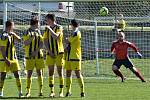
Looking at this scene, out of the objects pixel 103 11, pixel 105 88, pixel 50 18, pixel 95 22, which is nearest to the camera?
pixel 50 18

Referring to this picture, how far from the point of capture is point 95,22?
77.9 feet

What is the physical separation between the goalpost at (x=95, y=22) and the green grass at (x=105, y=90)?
3.04 metres

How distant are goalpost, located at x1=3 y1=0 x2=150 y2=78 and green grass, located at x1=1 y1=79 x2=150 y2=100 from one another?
3.04 meters

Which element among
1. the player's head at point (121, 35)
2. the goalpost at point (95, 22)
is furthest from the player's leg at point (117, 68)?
the goalpost at point (95, 22)

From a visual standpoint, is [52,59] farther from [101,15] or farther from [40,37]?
[101,15]

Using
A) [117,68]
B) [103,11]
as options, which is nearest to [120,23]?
[103,11]

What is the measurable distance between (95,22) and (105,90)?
23.1 ft

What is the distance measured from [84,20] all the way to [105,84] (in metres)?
6.06

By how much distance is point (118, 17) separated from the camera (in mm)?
24797

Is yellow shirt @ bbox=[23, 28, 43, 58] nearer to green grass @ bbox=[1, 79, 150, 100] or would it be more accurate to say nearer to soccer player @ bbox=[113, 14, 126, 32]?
green grass @ bbox=[1, 79, 150, 100]

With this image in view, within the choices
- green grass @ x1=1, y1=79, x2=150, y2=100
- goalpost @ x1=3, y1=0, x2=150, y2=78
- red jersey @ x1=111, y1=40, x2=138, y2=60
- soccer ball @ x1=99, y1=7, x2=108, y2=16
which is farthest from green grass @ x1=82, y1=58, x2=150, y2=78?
green grass @ x1=1, y1=79, x2=150, y2=100

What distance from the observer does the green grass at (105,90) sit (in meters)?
15.0

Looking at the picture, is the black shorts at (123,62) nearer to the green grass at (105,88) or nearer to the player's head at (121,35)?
the green grass at (105,88)

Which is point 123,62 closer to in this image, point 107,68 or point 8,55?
point 107,68
